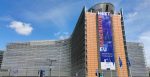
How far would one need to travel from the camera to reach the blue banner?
12625 centimetres

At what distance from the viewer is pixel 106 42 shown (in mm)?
130375

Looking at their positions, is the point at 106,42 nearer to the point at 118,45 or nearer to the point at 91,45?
→ the point at 118,45

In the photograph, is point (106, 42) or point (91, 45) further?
point (91, 45)

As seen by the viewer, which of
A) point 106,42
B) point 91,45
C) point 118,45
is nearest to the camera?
point 106,42

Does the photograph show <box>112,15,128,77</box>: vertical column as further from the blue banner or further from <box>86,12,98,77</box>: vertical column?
<box>86,12,98,77</box>: vertical column

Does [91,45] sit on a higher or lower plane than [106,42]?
lower

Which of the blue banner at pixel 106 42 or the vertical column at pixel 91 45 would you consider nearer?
the vertical column at pixel 91 45

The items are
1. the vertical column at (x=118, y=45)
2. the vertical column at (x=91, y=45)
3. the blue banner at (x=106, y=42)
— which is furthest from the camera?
the vertical column at (x=118, y=45)

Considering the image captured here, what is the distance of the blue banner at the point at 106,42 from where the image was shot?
12625 cm

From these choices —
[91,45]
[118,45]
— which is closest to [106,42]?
[118,45]

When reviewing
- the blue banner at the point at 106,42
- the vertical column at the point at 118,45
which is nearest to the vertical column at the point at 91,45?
the blue banner at the point at 106,42

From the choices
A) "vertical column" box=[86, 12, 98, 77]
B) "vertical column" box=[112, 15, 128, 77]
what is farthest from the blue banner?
"vertical column" box=[86, 12, 98, 77]

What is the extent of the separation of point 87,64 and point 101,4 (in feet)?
141

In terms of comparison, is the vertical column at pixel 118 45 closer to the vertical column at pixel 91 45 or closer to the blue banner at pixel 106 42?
the blue banner at pixel 106 42
